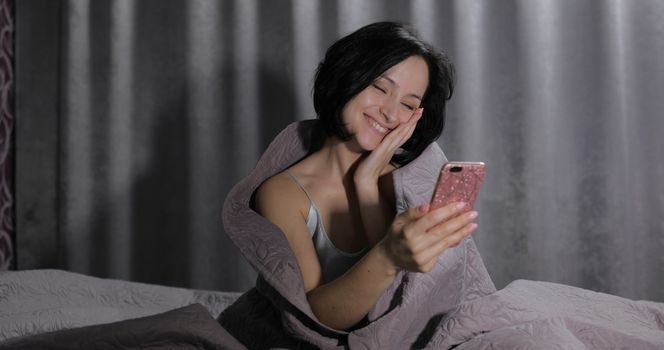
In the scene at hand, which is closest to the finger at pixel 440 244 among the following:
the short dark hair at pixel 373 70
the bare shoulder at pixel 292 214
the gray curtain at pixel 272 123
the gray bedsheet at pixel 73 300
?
the bare shoulder at pixel 292 214

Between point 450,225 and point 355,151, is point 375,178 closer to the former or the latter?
point 355,151

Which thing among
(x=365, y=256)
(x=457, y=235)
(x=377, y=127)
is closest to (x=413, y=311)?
(x=365, y=256)

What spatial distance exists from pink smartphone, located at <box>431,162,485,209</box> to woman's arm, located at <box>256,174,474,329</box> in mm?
39

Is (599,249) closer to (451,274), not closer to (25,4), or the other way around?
(451,274)

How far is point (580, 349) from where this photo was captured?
107 cm

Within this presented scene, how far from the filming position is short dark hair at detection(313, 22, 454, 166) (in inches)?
49.6

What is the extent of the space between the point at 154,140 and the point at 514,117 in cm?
138

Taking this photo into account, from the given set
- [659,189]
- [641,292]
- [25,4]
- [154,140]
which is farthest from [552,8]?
[25,4]

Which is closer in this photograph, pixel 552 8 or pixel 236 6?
pixel 552 8

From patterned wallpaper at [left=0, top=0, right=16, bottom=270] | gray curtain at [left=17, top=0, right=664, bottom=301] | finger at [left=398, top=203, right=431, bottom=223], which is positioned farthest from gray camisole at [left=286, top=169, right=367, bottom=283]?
patterned wallpaper at [left=0, top=0, right=16, bottom=270]

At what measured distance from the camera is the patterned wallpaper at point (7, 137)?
2506 mm

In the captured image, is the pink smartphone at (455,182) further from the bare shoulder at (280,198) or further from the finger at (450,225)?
the bare shoulder at (280,198)

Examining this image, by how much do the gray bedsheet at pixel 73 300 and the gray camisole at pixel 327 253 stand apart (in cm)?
43

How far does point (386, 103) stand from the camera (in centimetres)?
128
